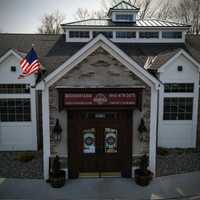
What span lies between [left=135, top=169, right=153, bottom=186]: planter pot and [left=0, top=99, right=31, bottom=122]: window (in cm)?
742

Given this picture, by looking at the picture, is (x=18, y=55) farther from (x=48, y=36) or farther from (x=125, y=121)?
(x=125, y=121)

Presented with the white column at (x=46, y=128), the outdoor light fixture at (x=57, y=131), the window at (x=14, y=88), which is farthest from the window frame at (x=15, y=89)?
the outdoor light fixture at (x=57, y=131)

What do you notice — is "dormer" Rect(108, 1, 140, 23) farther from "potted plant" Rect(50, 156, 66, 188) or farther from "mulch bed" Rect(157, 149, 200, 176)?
"potted plant" Rect(50, 156, 66, 188)

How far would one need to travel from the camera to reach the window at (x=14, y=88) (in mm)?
14641

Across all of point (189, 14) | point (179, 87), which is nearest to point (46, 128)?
point (179, 87)

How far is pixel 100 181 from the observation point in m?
11.1

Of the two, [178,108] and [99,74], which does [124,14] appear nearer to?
[178,108]

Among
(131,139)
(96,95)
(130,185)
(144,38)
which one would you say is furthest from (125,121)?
(144,38)

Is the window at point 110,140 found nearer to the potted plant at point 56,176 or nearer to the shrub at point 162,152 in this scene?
the potted plant at point 56,176

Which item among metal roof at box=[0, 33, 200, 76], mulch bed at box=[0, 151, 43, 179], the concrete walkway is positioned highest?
metal roof at box=[0, 33, 200, 76]

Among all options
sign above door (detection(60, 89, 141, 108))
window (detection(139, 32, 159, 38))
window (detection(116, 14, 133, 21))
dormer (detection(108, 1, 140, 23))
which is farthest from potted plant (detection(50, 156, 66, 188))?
window (detection(116, 14, 133, 21))

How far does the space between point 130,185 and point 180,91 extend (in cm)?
699

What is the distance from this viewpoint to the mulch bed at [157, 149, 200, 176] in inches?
483

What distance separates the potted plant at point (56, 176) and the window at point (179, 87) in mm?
7963
